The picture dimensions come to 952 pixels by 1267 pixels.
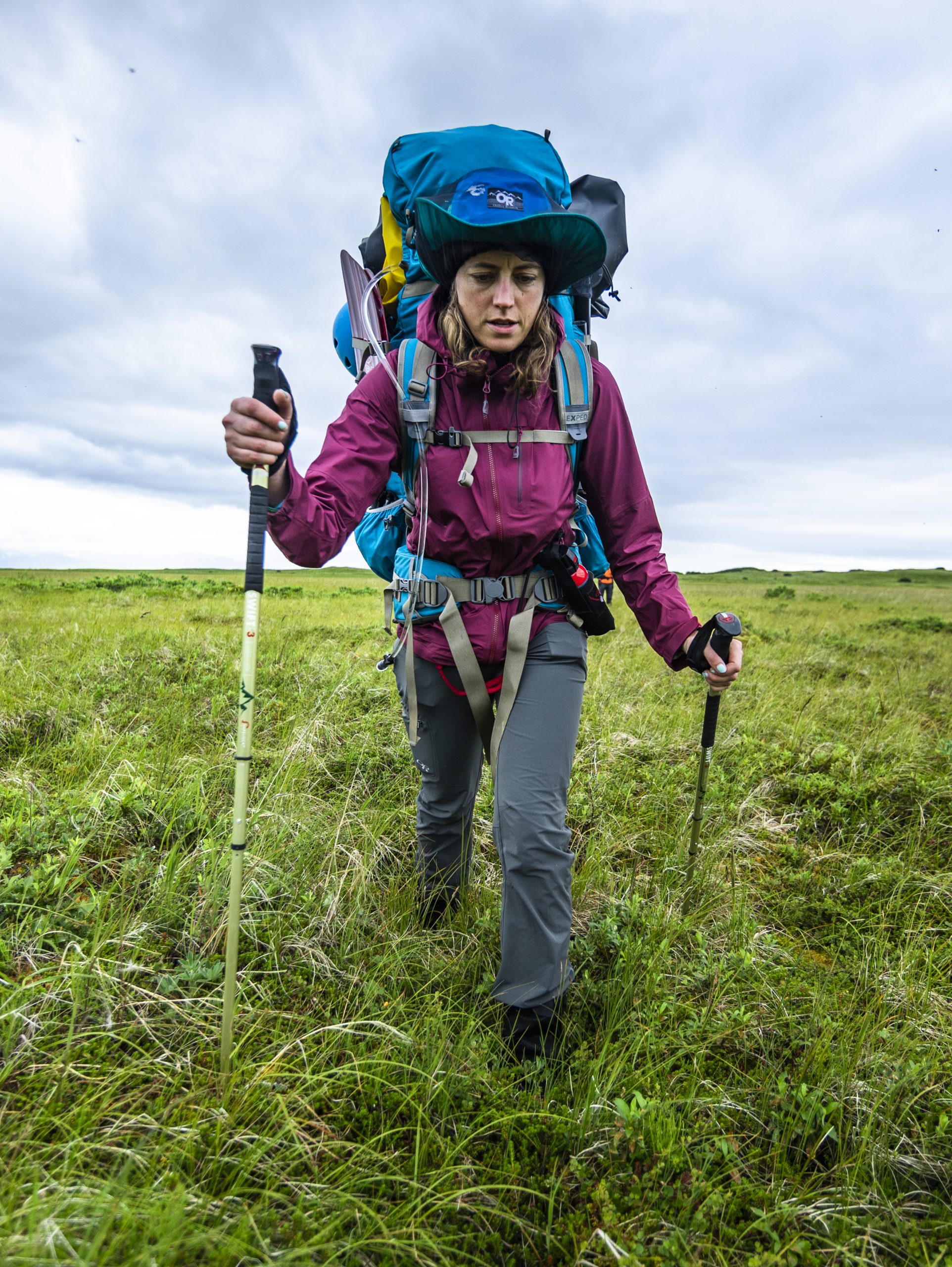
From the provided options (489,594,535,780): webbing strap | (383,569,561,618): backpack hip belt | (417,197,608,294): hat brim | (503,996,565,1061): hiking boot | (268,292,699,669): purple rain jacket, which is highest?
(417,197,608,294): hat brim

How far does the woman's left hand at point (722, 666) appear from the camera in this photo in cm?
304

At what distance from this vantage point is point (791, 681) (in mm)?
8367

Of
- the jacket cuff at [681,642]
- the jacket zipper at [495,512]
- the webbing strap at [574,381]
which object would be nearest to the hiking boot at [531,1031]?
the jacket zipper at [495,512]

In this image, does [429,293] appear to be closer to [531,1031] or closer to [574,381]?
[574,381]

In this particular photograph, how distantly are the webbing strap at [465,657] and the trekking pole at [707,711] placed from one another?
97 centimetres

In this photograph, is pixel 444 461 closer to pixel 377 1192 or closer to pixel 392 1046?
pixel 392 1046

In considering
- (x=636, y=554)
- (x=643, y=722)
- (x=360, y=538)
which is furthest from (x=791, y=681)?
(x=360, y=538)

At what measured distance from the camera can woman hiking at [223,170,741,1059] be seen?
8.79 feet

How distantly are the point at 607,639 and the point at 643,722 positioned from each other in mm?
5258

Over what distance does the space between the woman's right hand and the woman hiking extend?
0.27 meters

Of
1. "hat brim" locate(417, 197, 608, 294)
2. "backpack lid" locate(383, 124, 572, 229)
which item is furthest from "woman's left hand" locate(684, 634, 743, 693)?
"backpack lid" locate(383, 124, 572, 229)

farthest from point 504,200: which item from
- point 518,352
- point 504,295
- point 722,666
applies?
point 722,666

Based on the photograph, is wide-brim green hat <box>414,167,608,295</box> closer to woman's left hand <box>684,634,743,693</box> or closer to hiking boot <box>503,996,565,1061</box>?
woman's left hand <box>684,634,743,693</box>

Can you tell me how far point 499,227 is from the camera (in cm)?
276
